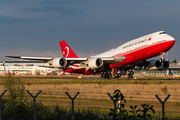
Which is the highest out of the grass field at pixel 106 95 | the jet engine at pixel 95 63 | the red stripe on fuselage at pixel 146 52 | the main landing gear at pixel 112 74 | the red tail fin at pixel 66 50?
the red tail fin at pixel 66 50

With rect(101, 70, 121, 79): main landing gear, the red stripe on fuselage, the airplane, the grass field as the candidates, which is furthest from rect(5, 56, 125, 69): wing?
the grass field

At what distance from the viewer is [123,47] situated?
4816 centimetres

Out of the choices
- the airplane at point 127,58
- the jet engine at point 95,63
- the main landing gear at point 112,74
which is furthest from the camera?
the main landing gear at point 112,74

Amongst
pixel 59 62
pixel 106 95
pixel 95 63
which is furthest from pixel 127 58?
pixel 106 95

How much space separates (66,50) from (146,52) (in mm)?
26050

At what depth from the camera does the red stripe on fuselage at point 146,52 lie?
39972mm

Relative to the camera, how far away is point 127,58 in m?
45.8

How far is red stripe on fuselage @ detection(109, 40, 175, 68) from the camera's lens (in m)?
40.0

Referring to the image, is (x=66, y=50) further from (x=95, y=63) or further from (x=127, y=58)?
(x=127, y=58)

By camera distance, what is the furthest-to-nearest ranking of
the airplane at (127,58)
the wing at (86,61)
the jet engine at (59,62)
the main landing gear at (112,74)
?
1. the main landing gear at (112,74)
2. the wing at (86,61)
3. the jet engine at (59,62)
4. the airplane at (127,58)

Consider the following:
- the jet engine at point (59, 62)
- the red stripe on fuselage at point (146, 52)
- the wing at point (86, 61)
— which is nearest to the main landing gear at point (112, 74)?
the wing at point (86, 61)

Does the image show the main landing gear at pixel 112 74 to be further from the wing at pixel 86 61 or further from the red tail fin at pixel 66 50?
the red tail fin at pixel 66 50

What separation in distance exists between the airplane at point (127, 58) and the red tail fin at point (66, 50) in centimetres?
448

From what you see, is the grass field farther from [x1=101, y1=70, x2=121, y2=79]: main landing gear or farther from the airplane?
[x1=101, y1=70, x2=121, y2=79]: main landing gear
